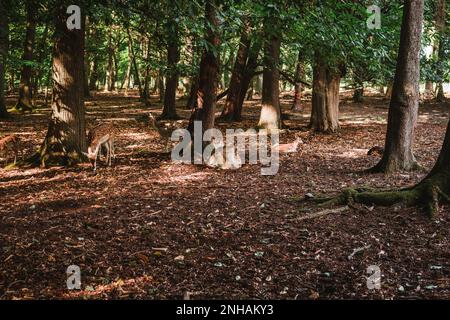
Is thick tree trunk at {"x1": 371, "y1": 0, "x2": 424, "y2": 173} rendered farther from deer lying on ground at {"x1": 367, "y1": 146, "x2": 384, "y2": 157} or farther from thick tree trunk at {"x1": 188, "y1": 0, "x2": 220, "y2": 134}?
thick tree trunk at {"x1": 188, "y1": 0, "x2": 220, "y2": 134}

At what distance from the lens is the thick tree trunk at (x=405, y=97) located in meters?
8.94

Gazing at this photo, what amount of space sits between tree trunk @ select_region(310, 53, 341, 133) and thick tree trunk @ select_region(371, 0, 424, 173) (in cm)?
632

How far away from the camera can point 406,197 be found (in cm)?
642

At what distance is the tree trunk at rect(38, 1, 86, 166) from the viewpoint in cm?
1021

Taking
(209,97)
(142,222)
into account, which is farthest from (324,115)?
(142,222)

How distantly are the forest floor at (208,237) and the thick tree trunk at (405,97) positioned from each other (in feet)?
1.50

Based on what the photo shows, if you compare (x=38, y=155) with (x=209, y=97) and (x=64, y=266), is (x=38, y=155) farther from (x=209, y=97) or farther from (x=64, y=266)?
(x=64, y=266)

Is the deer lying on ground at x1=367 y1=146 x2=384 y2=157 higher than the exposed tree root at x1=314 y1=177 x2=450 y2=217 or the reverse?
higher

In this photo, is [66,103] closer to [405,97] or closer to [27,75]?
[405,97]

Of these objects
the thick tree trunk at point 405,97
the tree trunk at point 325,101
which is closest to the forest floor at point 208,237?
the thick tree trunk at point 405,97

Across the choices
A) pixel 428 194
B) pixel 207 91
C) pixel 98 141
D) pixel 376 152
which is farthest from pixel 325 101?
pixel 428 194

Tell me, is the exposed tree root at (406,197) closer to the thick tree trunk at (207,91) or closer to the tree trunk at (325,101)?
the thick tree trunk at (207,91)

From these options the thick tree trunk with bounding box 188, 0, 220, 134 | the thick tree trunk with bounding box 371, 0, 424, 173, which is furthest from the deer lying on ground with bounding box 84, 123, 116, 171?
the thick tree trunk with bounding box 371, 0, 424, 173

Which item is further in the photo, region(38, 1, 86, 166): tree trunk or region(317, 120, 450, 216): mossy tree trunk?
region(38, 1, 86, 166): tree trunk
